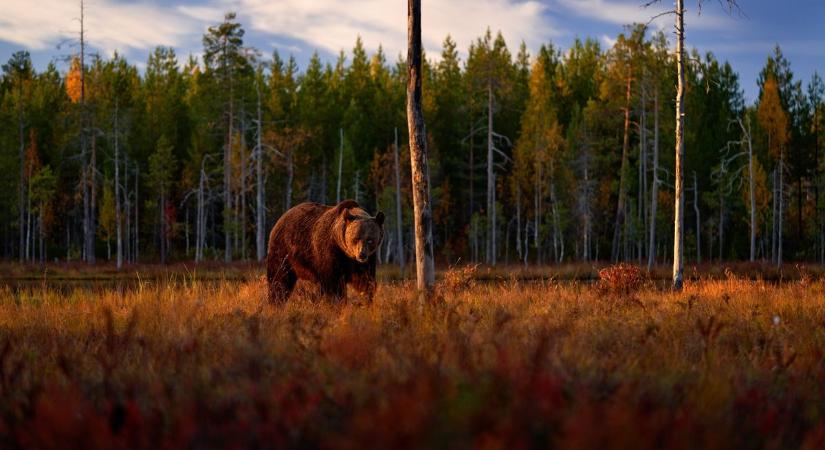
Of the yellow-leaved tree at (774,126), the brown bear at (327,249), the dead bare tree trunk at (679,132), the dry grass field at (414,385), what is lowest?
the dry grass field at (414,385)

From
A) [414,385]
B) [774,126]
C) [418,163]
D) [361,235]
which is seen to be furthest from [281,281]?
[774,126]

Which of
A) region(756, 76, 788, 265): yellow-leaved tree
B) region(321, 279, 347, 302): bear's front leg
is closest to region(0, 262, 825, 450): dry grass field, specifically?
region(321, 279, 347, 302): bear's front leg

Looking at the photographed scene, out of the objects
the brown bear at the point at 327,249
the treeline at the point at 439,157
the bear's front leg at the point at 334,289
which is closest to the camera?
the brown bear at the point at 327,249

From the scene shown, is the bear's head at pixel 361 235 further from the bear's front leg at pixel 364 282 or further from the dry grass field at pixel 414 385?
the dry grass field at pixel 414 385

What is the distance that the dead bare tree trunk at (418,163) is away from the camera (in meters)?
9.26

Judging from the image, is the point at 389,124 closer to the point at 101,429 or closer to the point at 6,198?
the point at 6,198

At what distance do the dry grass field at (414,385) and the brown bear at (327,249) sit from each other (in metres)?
1.25

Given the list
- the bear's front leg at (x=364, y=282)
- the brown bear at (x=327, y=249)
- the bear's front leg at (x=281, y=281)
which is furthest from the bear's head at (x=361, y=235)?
the bear's front leg at (x=281, y=281)

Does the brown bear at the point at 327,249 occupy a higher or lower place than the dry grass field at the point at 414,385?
higher

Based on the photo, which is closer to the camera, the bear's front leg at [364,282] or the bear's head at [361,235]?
the bear's head at [361,235]

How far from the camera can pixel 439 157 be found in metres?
53.2

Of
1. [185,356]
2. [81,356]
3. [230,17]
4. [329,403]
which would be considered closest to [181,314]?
[81,356]

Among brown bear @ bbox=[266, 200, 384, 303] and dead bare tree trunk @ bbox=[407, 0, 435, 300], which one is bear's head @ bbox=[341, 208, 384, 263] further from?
dead bare tree trunk @ bbox=[407, 0, 435, 300]

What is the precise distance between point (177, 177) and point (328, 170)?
45.2 feet
